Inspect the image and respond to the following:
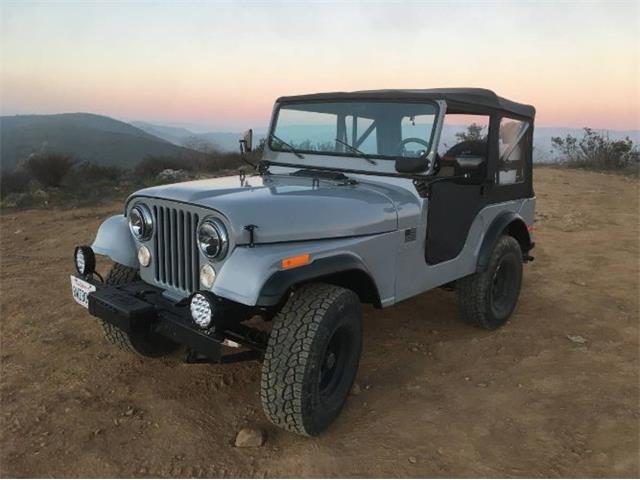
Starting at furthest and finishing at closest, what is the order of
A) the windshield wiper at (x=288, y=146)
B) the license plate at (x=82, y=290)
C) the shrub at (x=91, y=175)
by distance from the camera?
the shrub at (x=91, y=175) → the windshield wiper at (x=288, y=146) → the license plate at (x=82, y=290)

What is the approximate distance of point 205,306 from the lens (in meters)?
2.63

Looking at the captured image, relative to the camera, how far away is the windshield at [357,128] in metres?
3.88

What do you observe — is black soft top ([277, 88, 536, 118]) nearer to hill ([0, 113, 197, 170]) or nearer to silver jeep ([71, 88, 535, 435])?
silver jeep ([71, 88, 535, 435])

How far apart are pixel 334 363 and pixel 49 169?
13.0 m

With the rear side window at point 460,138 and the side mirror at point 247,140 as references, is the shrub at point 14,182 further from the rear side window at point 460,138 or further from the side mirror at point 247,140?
the rear side window at point 460,138

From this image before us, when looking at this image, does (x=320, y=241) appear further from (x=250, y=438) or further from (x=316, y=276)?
(x=250, y=438)

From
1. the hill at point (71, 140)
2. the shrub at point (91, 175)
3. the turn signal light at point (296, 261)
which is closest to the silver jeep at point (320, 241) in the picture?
the turn signal light at point (296, 261)

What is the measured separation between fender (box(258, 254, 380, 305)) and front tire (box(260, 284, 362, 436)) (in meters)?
0.12

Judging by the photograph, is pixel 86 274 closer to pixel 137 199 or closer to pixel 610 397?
pixel 137 199

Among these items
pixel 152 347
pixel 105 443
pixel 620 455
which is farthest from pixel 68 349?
pixel 620 455

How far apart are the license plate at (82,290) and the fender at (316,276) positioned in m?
1.31

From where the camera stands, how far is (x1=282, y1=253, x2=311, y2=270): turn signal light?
2744 mm

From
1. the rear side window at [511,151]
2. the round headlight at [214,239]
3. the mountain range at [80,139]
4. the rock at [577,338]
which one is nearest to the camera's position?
the round headlight at [214,239]

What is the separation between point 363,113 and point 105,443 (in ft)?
9.31
